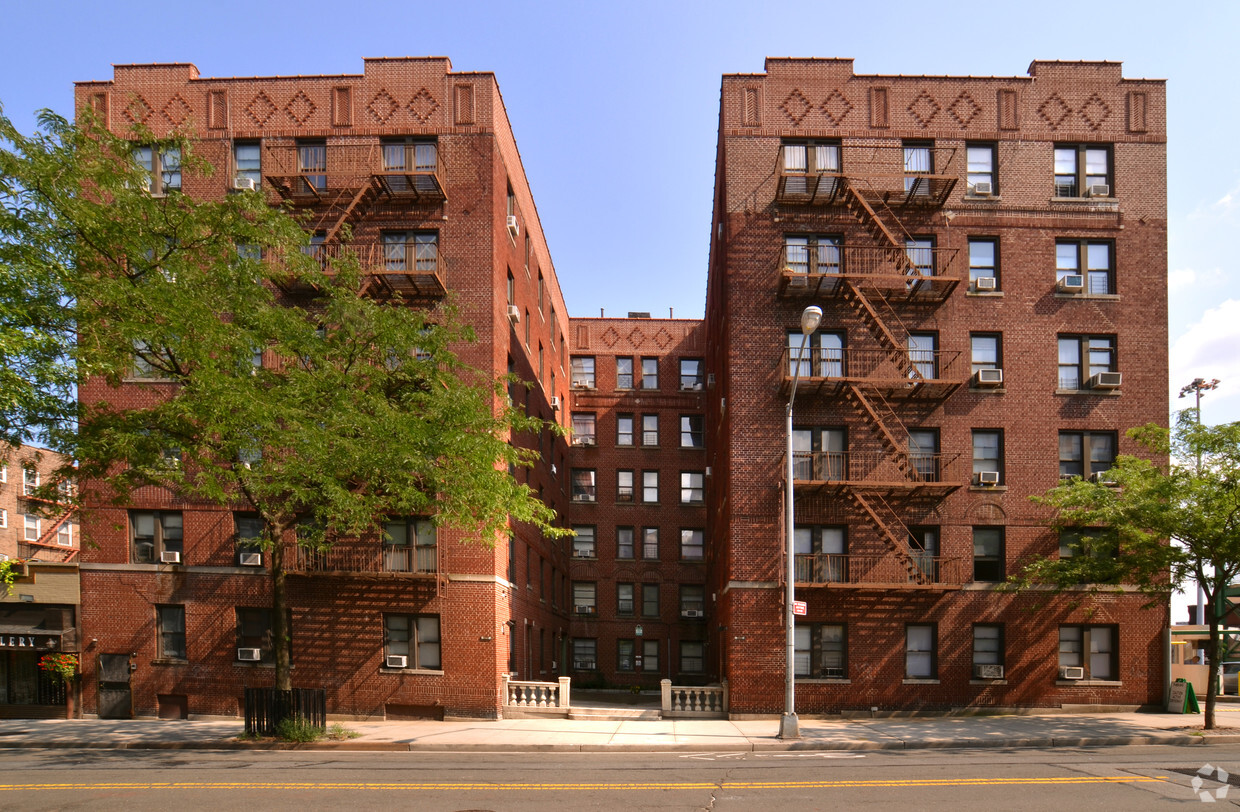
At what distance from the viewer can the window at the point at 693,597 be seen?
44156 millimetres

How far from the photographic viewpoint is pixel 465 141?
25.8 meters

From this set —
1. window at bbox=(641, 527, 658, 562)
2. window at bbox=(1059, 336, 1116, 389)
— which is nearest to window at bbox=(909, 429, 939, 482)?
window at bbox=(1059, 336, 1116, 389)

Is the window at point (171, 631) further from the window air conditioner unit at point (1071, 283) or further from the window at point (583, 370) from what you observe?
the window air conditioner unit at point (1071, 283)

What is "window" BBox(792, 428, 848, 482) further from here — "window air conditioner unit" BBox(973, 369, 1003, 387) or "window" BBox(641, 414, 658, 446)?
"window" BBox(641, 414, 658, 446)

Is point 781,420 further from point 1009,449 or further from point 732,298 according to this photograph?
point 1009,449

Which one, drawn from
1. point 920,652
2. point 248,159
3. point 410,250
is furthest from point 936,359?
point 248,159

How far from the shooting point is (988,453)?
2655cm

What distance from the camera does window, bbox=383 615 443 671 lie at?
24.2 meters

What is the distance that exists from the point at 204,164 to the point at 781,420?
16903 millimetres

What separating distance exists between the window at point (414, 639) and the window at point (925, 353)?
16471 millimetres

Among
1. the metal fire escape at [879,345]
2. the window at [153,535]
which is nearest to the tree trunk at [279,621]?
the window at [153,535]

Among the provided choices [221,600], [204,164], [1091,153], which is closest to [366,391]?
[204,164]

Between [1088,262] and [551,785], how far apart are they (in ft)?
77.0

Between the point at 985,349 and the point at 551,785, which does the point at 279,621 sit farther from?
the point at 985,349
